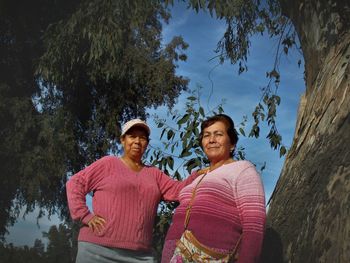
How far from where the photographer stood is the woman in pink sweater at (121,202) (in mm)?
3320

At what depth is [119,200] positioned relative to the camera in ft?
11.0

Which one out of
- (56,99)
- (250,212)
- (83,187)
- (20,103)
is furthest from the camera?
(56,99)

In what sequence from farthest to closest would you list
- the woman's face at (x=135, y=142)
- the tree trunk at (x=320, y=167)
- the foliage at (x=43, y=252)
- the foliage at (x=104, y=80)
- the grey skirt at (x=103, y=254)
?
the foliage at (x=43, y=252) → the foliage at (x=104, y=80) → the woman's face at (x=135, y=142) → the grey skirt at (x=103, y=254) → the tree trunk at (x=320, y=167)

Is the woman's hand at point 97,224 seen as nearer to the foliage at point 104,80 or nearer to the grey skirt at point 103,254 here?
the grey skirt at point 103,254

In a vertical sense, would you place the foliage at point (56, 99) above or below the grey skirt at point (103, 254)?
above

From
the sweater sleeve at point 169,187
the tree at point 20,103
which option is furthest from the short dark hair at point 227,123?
the tree at point 20,103

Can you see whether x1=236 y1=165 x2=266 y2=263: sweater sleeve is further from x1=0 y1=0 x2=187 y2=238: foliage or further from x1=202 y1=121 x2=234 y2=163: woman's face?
x1=0 y1=0 x2=187 y2=238: foliage

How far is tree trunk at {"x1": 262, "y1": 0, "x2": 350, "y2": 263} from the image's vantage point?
3100 mm

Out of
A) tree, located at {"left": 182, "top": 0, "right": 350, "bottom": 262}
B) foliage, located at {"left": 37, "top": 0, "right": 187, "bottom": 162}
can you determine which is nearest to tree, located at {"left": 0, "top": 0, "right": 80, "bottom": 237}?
foliage, located at {"left": 37, "top": 0, "right": 187, "bottom": 162}

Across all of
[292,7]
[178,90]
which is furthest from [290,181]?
[178,90]

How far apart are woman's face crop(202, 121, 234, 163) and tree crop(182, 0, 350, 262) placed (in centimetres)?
76

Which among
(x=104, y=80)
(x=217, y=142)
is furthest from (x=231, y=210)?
(x=104, y=80)

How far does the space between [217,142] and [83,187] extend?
3.36ft

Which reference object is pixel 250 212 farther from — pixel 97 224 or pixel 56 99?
pixel 56 99
